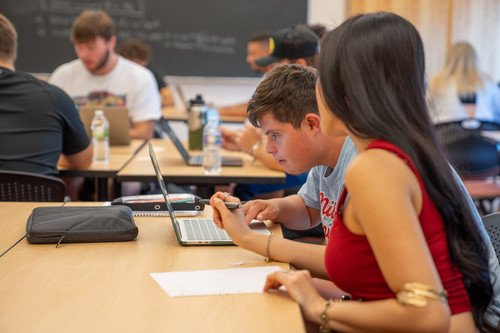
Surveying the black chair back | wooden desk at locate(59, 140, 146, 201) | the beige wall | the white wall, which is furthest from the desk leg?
the beige wall

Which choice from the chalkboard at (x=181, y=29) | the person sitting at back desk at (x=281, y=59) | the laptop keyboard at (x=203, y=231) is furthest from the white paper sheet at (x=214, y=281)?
the chalkboard at (x=181, y=29)

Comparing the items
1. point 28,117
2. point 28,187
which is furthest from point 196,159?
point 28,187

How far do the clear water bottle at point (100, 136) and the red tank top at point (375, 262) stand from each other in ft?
6.60

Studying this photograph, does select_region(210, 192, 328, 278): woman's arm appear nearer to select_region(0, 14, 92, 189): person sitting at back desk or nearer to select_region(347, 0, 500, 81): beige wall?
select_region(0, 14, 92, 189): person sitting at back desk

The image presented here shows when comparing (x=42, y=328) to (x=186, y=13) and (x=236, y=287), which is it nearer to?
(x=236, y=287)

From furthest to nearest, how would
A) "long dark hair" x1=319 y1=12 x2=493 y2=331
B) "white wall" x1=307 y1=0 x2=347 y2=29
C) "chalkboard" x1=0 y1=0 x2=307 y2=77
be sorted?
1. "white wall" x1=307 y1=0 x2=347 y2=29
2. "chalkboard" x1=0 y1=0 x2=307 y2=77
3. "long dark hair" x1=319 y1=12 x2=493 y2=331

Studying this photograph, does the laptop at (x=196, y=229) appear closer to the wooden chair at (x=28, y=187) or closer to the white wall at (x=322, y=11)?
the wooden chair at (x=28, y=187)

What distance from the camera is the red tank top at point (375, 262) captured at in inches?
45.7

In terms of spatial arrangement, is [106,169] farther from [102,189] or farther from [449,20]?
[449,20]

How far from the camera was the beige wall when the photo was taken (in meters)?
6.22

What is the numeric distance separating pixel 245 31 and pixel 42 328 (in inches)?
216

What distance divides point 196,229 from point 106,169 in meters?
1.19

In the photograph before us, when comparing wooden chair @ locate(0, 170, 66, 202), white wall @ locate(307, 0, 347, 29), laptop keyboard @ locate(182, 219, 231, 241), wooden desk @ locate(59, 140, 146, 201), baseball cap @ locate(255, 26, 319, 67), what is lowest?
wooden desk @ locate(59, 140, 146, 201)

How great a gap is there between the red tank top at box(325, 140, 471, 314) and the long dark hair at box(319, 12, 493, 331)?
0.02 metres
